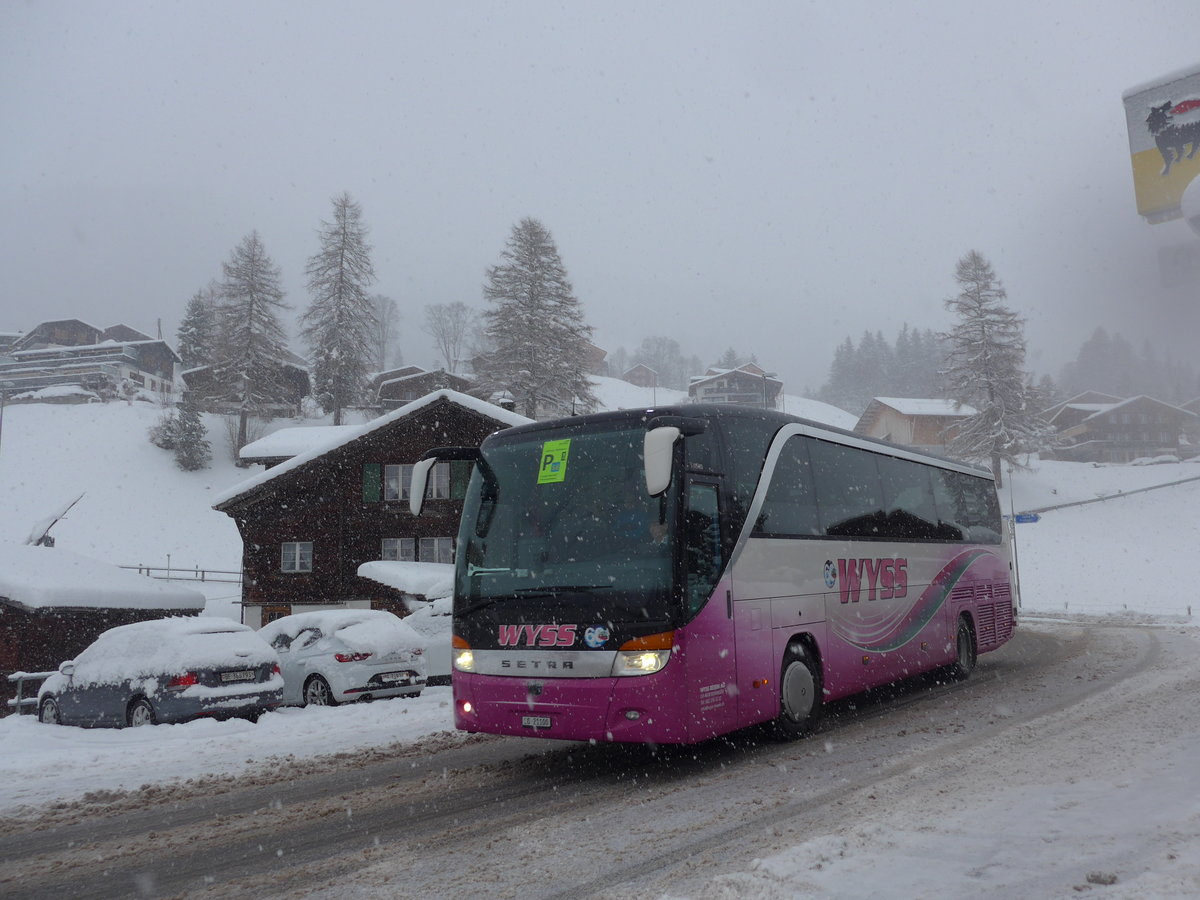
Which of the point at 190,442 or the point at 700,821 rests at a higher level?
the point at 190,442

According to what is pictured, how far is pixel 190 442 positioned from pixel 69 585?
150 feet

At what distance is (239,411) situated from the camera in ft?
218

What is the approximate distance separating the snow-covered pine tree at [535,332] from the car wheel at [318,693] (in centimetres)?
3617

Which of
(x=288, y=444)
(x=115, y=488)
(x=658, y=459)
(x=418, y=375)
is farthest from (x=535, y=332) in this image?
(x=658, y=459)

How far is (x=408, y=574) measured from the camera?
28297mm

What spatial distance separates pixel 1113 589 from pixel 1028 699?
31.2 m

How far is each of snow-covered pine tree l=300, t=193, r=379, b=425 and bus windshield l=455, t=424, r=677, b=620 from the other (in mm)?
61069

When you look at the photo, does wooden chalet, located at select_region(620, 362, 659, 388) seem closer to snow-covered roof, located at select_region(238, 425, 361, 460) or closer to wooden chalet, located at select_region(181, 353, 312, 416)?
wooden chalet, located at select_region(181, 353, 312, 416)

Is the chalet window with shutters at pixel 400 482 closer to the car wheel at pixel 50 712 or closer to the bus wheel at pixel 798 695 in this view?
the car wheel at pixel 50 712

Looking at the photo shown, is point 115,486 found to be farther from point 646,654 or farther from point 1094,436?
point 1094,436

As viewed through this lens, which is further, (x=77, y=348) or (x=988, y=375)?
(x=77, y=348)

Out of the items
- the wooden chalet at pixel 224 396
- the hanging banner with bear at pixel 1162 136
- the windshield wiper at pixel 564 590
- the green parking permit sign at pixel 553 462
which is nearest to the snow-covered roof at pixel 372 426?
the green parking permit sign at pixel 553 462

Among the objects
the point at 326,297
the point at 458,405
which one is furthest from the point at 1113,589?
the point at 326,297

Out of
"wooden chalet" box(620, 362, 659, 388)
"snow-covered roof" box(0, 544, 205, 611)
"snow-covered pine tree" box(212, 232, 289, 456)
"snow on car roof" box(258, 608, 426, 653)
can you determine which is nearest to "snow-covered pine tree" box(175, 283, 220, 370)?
"snow-covered pine tree" box(212, 232, 289, 456)
